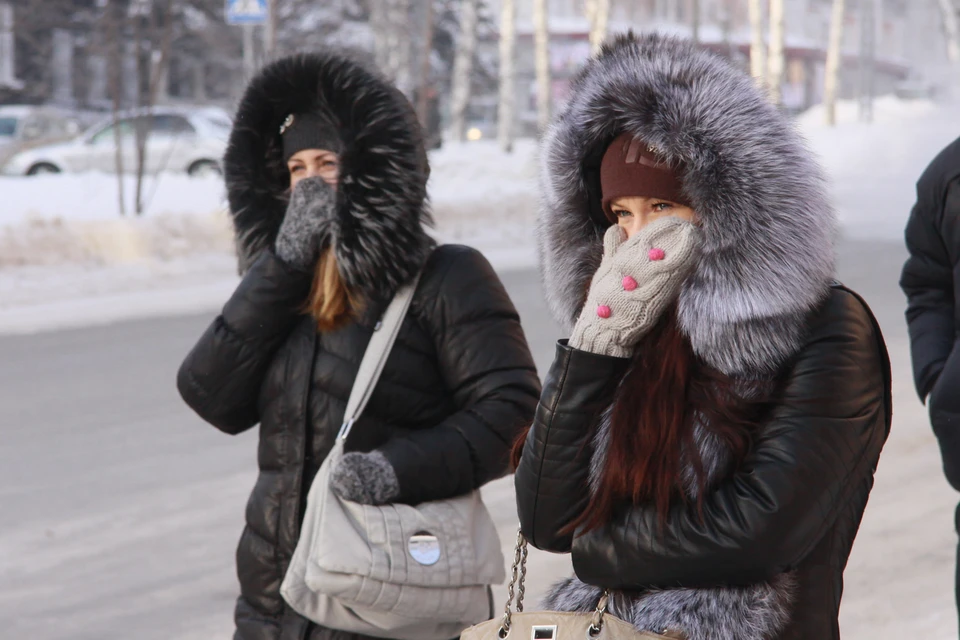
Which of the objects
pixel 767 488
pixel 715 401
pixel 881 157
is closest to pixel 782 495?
pixel 767 488

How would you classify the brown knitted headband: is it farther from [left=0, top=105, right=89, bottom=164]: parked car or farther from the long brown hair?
[left=0, top=105, right=89, bottom=164]: parked car

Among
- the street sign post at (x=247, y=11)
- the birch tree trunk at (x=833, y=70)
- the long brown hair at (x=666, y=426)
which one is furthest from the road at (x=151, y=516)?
the birch tree trunk at (x=833, y=70)

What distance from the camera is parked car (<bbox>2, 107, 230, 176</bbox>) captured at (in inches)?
809

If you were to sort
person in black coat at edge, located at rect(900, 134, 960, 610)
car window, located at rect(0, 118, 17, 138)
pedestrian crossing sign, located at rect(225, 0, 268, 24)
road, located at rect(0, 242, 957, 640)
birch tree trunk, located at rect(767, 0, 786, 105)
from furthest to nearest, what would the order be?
birch tree trunk, located at rect(767, 0, 786, 105) → car window, located at rect(0, 118, 17, 138) → pedestrian crossing sign, located at rect(225, 0, 268, 24) → road, located at rect(0, 242, 957, 640) → person in black coat at edge, located at rect(900, 134, 960, 610)

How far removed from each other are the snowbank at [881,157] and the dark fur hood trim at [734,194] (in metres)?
16.6

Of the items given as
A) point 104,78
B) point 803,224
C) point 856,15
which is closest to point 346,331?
point 803,224

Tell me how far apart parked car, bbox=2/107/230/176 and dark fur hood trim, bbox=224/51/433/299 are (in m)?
17.0

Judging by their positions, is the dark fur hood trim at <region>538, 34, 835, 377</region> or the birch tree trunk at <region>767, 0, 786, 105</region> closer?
the dark fur hood trim at <region>538, 34, 835, 377</region>

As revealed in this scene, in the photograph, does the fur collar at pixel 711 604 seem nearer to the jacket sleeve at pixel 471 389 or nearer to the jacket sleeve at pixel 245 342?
the jacket sleeve at pixel 471 389

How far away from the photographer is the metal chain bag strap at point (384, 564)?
2.47 meters

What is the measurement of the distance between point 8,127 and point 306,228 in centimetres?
2171

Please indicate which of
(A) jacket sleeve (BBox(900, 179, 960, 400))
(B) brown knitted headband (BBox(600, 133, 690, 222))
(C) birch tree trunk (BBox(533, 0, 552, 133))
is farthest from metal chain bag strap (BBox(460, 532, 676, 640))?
(C) birch tree trunk (BBox(533, 0, 552, 133))

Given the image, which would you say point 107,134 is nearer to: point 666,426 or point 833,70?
point 666,426

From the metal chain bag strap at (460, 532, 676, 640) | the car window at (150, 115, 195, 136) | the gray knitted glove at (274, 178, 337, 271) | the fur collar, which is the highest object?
the gray knitted glove at (274, 178, 337, 271)
